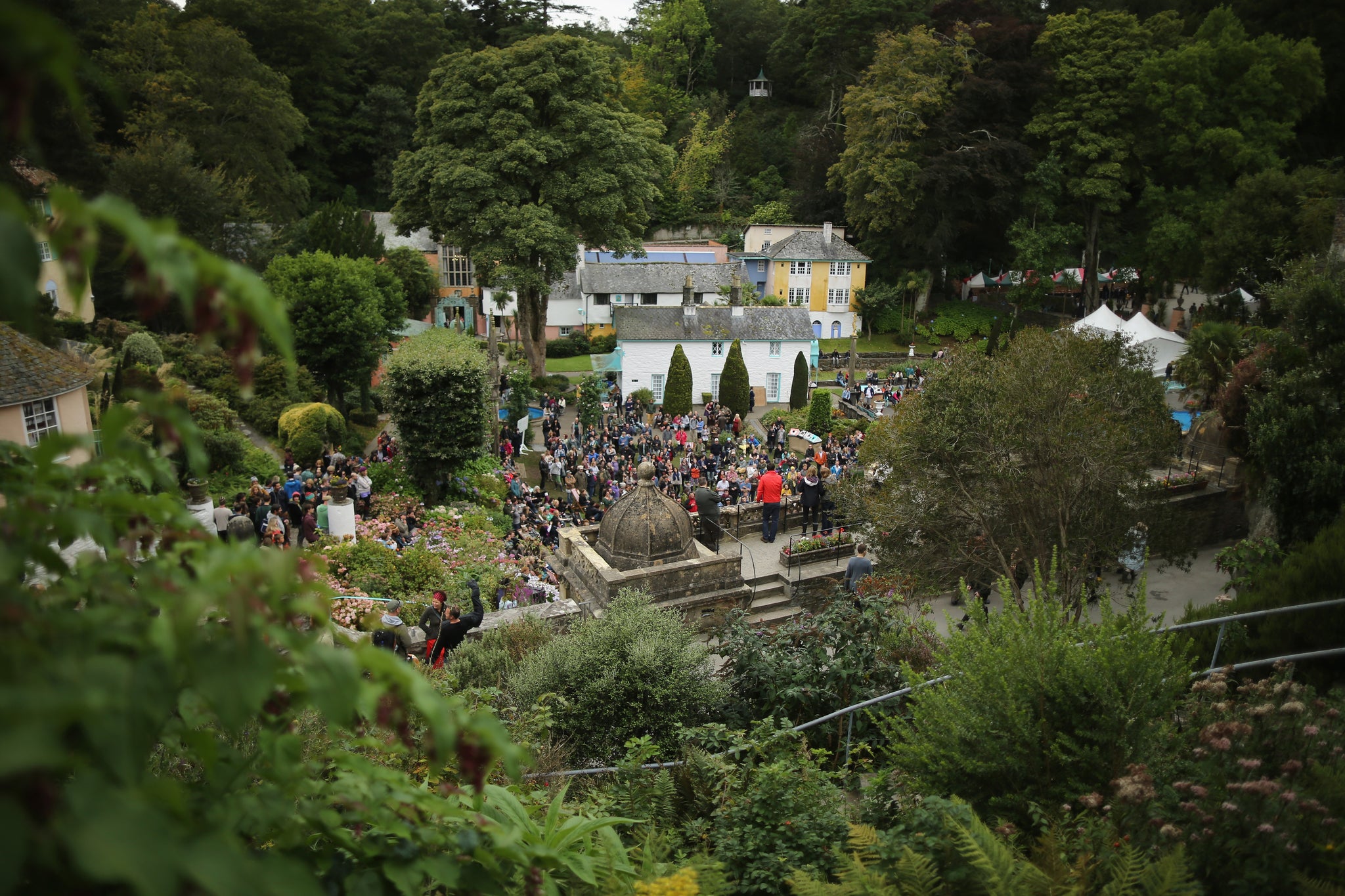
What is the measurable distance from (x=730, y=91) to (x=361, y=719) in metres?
79.2

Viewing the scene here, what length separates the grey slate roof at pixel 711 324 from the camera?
1496 inches

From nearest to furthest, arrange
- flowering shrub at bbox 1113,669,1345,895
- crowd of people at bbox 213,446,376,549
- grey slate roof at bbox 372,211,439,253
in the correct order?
flowering shrub at bbox 1113,669,1345,895
crowd of people at bbox 213,446,376,549
grey slate roof at bbox 372,211,439,253

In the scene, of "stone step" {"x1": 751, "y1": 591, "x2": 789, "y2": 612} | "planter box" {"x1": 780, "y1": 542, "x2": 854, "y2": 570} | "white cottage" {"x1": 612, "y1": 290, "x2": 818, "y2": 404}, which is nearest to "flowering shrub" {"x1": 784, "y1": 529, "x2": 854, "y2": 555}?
"planter box" {"x1": 780, "y1": 542, "x2": 854, "y2": 570}

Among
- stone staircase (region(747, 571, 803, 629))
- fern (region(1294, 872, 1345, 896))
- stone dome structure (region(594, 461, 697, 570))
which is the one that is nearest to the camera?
fern (region(1294, 872, 1345, 896))

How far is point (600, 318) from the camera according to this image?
49938 mm

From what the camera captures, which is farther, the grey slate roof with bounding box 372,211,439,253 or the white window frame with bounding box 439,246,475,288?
the white window frame with bounding box 439,246,475,288

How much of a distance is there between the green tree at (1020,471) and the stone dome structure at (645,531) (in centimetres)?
307

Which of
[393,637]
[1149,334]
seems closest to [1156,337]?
[1149,334]

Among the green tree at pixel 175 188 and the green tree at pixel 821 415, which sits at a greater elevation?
the green tree at pixel 175 188

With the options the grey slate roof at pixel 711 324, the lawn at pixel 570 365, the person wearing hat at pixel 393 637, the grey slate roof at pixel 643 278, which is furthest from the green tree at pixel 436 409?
the grey slate roof at pixel 643 278

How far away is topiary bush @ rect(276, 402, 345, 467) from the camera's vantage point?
2278 cm

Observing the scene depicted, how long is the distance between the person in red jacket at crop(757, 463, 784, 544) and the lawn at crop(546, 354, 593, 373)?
2422 centimetres

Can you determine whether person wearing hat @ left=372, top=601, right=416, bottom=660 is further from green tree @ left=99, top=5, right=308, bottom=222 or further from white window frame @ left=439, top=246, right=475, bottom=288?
white window frame @ left=439, top=246, right=475, bottom=288

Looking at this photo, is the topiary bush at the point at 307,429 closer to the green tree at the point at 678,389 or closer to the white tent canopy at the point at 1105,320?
the green tree at the point at 678,389
